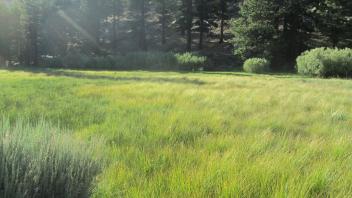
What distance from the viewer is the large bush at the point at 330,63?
27.1 meters

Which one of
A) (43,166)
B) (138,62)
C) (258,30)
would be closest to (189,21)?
(138,62)

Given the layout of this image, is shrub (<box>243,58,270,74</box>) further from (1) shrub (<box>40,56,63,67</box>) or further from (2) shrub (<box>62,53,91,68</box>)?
(1) shrub (<box>40,56,63,67</box>)

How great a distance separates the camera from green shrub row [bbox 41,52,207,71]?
38656 mm

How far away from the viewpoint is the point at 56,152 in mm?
3010

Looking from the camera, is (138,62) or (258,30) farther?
(138,62)

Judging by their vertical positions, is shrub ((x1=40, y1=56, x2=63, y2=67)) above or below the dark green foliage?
below

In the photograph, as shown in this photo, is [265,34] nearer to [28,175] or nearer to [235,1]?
[235,1]

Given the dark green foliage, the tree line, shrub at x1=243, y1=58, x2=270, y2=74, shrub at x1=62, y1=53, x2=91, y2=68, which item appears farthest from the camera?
shrub at x1=62, y1=53, x2=91, y2=68

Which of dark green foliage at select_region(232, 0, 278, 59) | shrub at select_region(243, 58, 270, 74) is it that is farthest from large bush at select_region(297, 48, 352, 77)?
dark green foliage at select_region(232, 0, 278, 59)

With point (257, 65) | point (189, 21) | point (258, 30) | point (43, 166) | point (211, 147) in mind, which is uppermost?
point (189, 21)

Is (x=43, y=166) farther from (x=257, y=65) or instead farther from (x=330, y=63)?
(x=257, y=65)

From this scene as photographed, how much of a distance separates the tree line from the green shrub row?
14.0 ft

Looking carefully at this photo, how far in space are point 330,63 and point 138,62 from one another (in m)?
20.2

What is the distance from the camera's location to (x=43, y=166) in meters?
2.83
